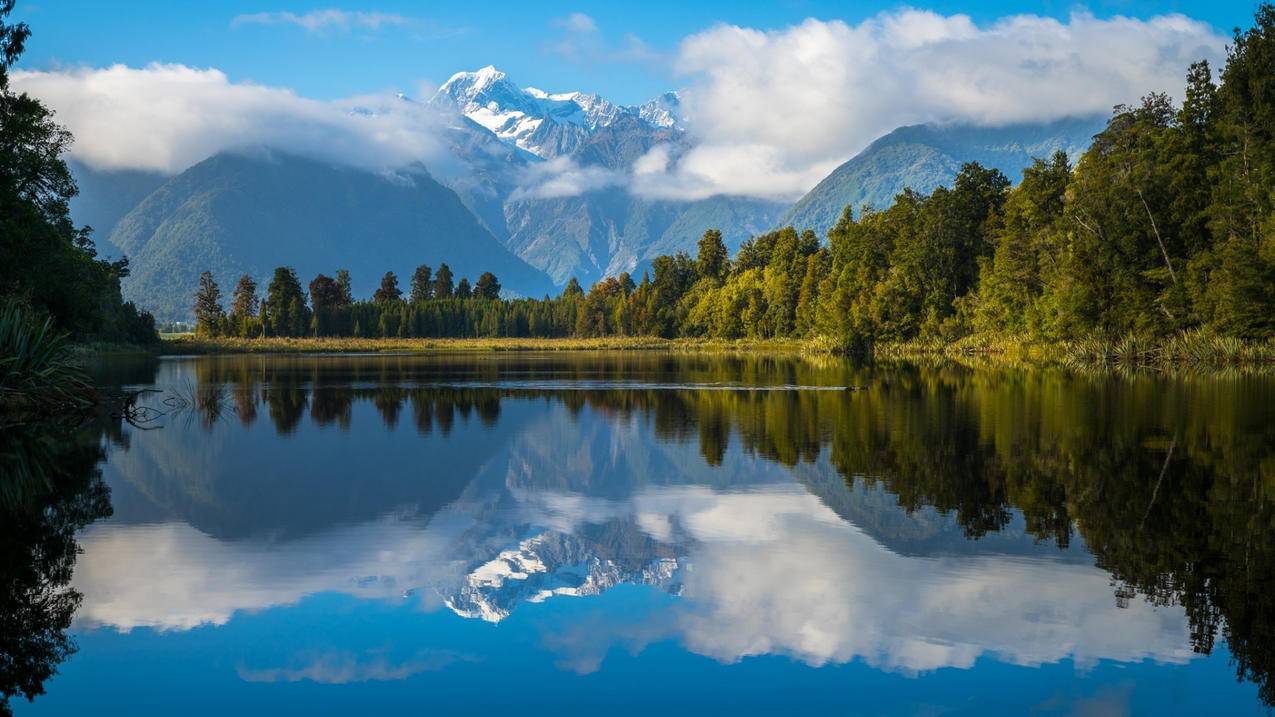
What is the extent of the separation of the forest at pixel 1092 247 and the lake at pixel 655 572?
135 ft

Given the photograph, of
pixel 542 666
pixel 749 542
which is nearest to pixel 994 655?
pixel 542 666

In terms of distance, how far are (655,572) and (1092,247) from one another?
2766 inches

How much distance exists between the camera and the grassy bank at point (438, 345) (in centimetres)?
14650

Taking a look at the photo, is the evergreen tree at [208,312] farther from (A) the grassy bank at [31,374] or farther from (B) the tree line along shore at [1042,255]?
(A) the grassy bank at [31,374]

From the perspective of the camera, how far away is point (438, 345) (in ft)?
545

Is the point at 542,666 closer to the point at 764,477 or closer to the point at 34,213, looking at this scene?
the point at 764,477

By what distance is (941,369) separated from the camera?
71.9 meters

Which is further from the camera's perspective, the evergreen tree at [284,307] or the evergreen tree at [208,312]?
the evergreen tree at [284,307]

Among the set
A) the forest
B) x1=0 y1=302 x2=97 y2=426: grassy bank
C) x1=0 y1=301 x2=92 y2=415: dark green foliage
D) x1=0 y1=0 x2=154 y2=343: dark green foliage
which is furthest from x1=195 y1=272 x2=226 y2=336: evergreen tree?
x1=0 y1=301 x2=92 y2=415: dark green foliage

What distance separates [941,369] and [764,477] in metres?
51.4

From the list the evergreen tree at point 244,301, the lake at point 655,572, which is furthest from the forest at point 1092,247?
Answer: the evergreen tree at point 244,301

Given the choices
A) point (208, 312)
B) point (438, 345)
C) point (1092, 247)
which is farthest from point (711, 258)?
point (1092, 247)

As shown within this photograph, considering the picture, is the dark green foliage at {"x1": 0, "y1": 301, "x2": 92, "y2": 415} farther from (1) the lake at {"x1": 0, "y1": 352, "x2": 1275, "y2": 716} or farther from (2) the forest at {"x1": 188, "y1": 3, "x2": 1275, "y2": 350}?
(2) the forest at {"x1": 188, "y1": 3, "x2": 1275, "y2": 350}

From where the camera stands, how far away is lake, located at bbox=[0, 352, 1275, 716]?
10.6 m
